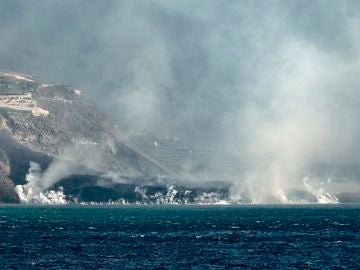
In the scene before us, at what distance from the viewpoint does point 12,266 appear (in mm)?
198625

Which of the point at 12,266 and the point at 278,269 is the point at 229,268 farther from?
the point at 12,266

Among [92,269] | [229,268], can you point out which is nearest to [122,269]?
[92,269]

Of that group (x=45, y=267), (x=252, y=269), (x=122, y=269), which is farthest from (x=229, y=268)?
(x=45, y=267)

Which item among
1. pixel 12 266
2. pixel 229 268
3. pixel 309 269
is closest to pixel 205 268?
pixel 229 268

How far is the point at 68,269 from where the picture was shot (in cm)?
19425

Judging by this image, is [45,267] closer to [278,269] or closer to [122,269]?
[122,269]

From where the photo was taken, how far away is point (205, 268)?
199 meters

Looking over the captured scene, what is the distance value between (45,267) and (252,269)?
40.6 meters

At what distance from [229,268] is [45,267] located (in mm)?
36143

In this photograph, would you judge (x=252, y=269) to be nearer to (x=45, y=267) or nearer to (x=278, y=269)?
(x=278, y=269)

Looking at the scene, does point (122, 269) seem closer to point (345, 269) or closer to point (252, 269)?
point (252, 269)

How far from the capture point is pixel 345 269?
199 m

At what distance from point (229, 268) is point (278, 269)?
9.61 m

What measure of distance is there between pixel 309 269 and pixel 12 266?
5852 centimetres
